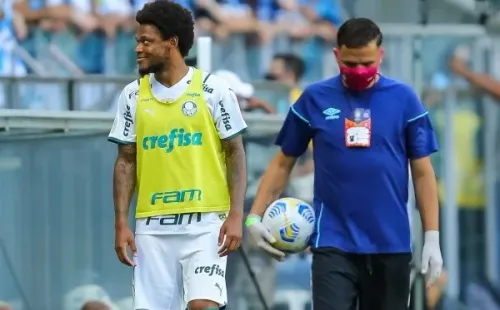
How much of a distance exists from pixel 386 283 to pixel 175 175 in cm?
118

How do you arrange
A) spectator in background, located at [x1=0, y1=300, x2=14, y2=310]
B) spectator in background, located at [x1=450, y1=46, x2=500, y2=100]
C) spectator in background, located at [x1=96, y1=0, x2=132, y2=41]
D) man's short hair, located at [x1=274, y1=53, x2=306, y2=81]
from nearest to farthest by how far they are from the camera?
spectator in background, located at [x1=0, y1=300, x2=14, y2=310] < spectator in background, located at [x1=450, y1=46, x2=500, y2=100] < spectator in background, located at [x1=96, y1=0, x2=132, y2=41] < man's short hair, located at [x1=274, y1=53, x2=306, y2=81]

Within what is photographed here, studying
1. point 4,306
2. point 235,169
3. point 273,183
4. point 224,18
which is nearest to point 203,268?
point 235,169

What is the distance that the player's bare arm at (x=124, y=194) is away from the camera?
7.62 metres

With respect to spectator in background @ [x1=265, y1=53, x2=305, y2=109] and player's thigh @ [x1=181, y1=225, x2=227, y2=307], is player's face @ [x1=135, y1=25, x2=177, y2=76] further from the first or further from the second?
spectator in background @ [x1=265, y1=53, x2=305, y2=109]

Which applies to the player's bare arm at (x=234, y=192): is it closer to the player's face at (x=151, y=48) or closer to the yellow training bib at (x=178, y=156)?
the yellow training bib at (x=178, y=156)

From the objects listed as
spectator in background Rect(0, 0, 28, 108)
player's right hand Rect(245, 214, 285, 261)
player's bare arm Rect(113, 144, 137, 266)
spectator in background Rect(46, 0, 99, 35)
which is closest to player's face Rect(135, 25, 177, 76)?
player's bare arm Rect(113, 144, 137, 266)

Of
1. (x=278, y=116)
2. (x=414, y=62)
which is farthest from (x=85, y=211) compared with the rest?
(x=414, y=62)

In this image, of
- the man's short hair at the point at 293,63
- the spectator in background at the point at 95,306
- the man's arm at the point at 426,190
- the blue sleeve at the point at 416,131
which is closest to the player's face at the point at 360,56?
the blue sleeve at the point at 416,131

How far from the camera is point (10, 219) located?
32.2 ft

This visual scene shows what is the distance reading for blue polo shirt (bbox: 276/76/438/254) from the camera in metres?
7.61

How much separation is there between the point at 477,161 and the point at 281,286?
8.47 ft

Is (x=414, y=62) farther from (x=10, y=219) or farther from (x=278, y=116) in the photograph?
(x=10, y=219)

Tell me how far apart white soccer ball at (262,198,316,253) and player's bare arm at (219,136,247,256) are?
0.23 m

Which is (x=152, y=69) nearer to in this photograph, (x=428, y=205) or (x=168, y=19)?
(x=168, y=19)
